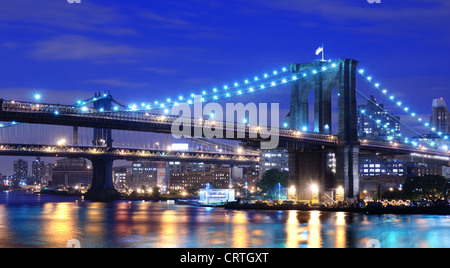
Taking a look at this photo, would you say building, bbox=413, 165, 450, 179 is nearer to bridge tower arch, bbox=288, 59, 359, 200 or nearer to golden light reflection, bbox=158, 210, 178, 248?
bridge tower arch, bbox=288, 59, 359, 200

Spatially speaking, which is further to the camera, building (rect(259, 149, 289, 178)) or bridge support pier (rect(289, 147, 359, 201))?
building (rect(259, 149, 289, 178))

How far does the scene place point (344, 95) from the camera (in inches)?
2955

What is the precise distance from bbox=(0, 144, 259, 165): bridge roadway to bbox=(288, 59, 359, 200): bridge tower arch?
168 feet

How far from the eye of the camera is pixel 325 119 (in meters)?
78.1

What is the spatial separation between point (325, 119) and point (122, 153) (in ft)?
182

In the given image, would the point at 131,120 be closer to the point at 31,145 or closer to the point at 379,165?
the point at 31,145

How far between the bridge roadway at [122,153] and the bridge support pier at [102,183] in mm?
2085

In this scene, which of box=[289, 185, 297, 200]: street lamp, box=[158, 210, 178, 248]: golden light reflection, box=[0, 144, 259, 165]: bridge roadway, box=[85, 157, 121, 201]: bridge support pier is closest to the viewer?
box=[158, 210, 178, 248]: golden light reflection

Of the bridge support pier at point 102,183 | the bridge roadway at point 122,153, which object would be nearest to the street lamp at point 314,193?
the bridge support pier at point 102,183

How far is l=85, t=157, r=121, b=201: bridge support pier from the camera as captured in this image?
381 feet

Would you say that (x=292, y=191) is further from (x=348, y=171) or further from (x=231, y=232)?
(x=231, y=232)

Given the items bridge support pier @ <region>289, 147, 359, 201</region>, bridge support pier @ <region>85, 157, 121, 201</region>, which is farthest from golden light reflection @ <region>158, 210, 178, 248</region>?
bridge support pier @ <region>85, 157, 121, 201</region>
